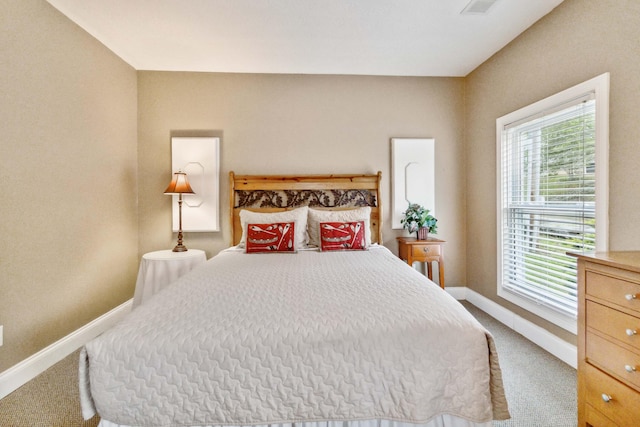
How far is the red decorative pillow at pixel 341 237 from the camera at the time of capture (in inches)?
111

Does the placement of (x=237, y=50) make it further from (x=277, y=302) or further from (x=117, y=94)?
(x=277, y=302)

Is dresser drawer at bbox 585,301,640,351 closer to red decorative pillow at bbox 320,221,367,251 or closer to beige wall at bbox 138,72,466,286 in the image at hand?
red decorative pillow at bbox 320,221,367,251

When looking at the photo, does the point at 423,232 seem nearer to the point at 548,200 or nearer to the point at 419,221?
the point at 419,221

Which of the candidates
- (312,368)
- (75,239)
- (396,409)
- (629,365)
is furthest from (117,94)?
(629,365)

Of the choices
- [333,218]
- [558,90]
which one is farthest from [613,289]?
[333,218]

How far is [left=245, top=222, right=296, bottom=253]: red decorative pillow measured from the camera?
2781mm

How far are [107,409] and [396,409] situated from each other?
1125 millimetres

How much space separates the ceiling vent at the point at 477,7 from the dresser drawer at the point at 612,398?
2.37 metres

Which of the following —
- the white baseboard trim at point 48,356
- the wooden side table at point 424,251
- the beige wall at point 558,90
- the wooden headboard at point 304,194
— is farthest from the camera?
the wooden headboard at point 304,194

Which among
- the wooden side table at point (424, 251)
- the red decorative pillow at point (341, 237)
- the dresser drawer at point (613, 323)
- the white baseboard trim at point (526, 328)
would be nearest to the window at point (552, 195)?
the white baseboard trim at point (526, 328)

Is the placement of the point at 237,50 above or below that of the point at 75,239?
above

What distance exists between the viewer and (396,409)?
3.88 feet

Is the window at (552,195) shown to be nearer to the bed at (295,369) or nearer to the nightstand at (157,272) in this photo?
the bed at (295,369)

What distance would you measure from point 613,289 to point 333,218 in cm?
209
